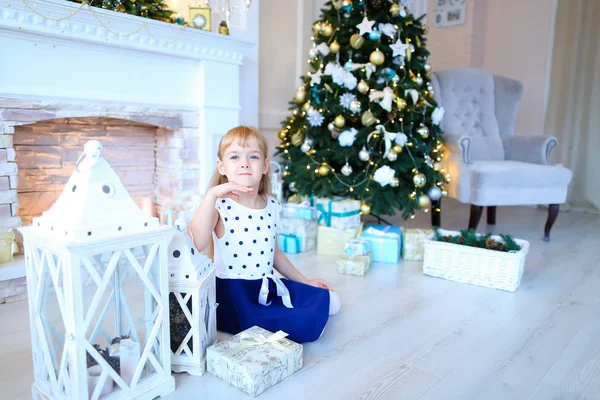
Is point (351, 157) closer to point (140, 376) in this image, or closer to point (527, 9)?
point (140, 376)

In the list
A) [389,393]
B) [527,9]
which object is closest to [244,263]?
[389,393]

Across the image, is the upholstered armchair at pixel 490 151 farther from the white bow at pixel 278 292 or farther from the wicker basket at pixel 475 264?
the white bow at pixel 278 292

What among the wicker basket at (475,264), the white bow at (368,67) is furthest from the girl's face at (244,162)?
the white bow at (368,67)

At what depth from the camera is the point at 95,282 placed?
1.15 metres

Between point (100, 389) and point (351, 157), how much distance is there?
85.7 inches

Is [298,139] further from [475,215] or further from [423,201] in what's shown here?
[475,215]

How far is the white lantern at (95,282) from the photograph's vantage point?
1.02m

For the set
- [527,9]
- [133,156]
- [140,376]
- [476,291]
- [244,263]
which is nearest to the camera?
[140,376]

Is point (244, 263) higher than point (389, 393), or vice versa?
point (244, 263)

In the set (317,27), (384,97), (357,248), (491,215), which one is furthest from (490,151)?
(357,248)

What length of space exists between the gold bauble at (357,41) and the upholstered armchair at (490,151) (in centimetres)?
88

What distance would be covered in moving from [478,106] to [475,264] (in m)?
1.98

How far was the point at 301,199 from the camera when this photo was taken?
2.98 metres

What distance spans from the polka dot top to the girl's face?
0.43ft
